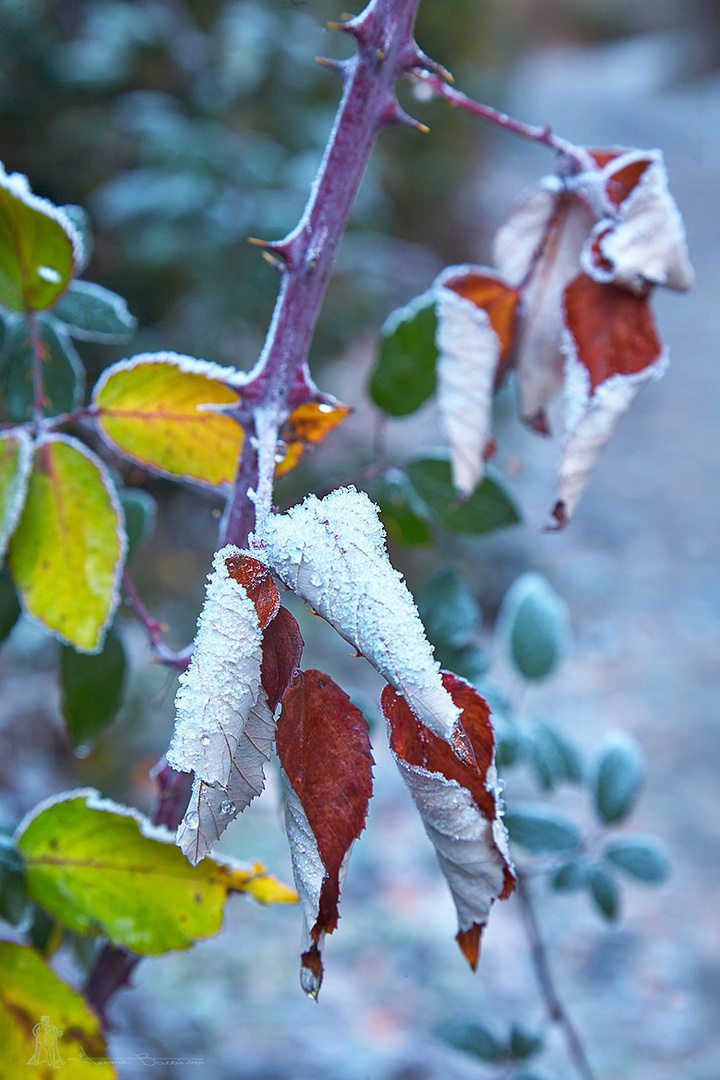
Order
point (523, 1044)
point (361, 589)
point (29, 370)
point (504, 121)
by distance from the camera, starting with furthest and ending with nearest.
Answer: point (523, 1044)
point (29, 370)
point (504, 121)
point (361, 589)

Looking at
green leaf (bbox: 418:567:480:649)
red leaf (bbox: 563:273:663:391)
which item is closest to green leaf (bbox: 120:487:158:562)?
green leaf (bbox: 418:567:480:649)

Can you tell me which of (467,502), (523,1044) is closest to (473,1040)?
(523,1044)

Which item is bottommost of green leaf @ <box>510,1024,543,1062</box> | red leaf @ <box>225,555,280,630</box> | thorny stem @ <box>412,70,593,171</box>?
green leaf @ <box>510,1024,543,1062</box>

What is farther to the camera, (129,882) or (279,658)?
(129,882)

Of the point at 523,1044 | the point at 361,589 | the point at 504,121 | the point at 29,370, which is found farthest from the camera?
the point at 523,1044

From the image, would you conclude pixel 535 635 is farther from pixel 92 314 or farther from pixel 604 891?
pixel 92 314

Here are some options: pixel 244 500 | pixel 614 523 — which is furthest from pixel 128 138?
pixel 244 500

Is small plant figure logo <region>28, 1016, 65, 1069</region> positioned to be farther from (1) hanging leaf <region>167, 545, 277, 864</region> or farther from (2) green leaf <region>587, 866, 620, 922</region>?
(2) green leaf <region>587, 866, 620, 922</region>
